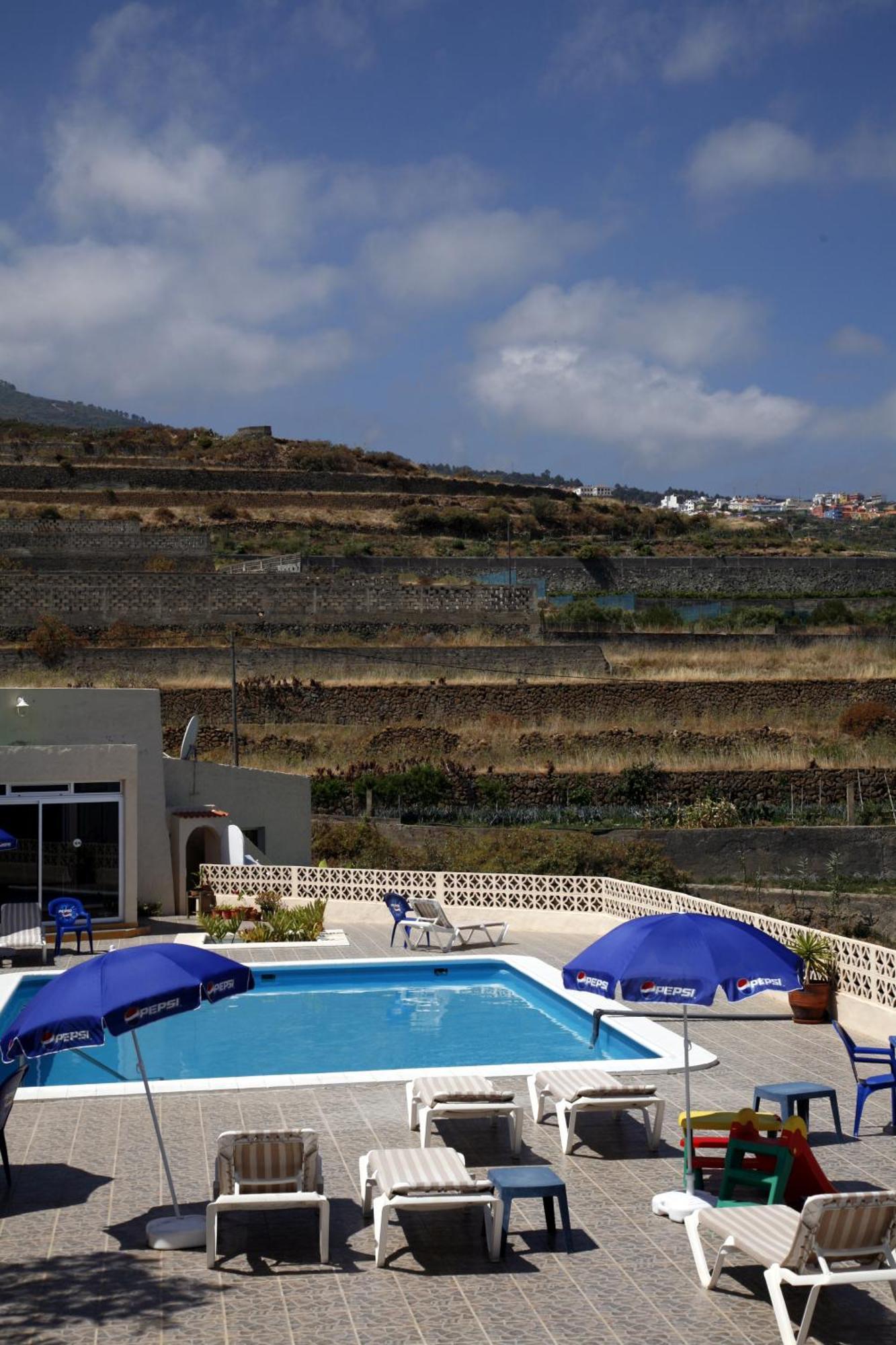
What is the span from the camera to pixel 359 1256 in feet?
22.0

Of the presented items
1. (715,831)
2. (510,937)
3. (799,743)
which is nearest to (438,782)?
(715,831)

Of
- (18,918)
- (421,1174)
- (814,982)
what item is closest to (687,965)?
(421,1174)

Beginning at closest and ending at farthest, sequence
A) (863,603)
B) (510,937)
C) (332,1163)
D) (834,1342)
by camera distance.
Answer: (834,1342)
(332,1163)
(510,937)
(863,603)

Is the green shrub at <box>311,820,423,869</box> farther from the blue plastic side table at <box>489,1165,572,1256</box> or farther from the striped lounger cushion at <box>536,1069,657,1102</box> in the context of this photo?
the blue plastic side table at <box>489,1165,572,1256</box>

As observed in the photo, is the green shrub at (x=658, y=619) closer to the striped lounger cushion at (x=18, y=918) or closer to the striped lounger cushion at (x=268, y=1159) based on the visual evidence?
the striped lounger cushion at (x=18, y=918)

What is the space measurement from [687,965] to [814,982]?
203 inches

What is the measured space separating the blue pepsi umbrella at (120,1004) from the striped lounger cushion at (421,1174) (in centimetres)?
93

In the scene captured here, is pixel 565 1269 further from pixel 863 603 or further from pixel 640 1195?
pixel 863 603

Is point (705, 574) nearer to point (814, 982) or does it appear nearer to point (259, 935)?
point (259, 935)

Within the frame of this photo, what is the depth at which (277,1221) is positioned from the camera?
7.20 metres

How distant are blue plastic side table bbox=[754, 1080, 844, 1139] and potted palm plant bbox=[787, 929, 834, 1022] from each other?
11.3 ft

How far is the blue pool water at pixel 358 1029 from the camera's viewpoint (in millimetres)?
11812

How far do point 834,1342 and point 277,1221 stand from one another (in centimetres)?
288

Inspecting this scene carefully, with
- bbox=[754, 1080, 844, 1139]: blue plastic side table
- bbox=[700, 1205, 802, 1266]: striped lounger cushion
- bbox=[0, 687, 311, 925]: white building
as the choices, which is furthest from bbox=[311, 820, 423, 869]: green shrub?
bbox=[700, 1205, 802, 1266]: striped lounger cushion
